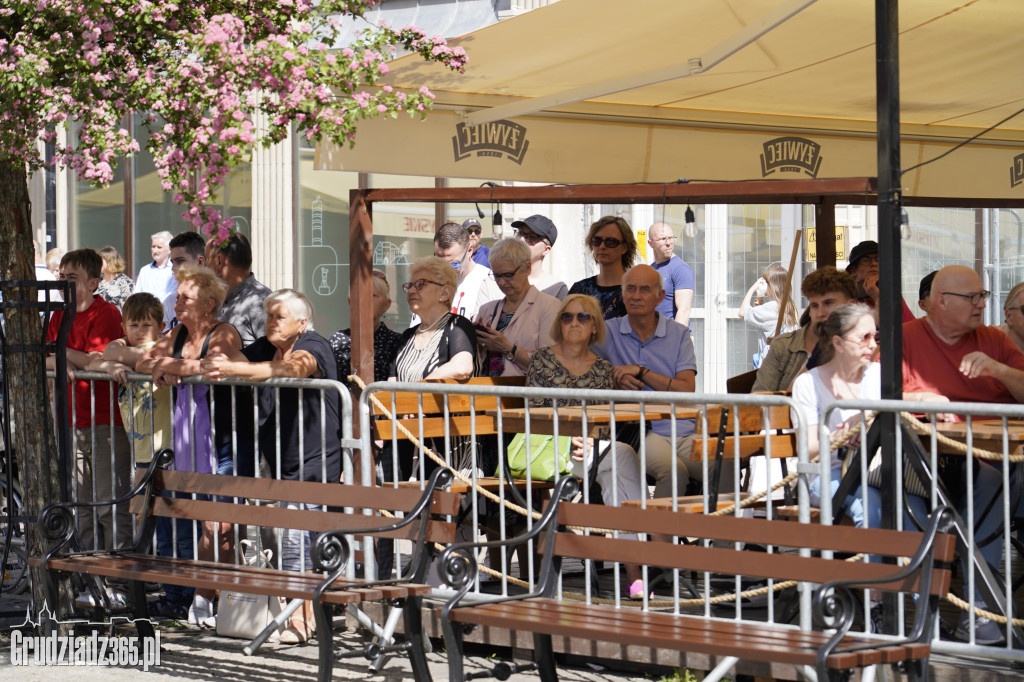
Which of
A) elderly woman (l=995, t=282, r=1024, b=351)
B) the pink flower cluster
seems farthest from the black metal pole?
elderly woman (l=995, t=282, r=1024, b=351)

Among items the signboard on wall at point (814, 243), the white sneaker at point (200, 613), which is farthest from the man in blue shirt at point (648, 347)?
the signboard on wall at point (814, 243)

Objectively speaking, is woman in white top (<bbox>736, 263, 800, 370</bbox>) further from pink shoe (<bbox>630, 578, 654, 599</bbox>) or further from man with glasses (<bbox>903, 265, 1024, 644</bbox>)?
pink shoe (<bbox>630, 578, 654, 599</bbox>)

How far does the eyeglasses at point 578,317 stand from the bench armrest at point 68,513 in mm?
2174

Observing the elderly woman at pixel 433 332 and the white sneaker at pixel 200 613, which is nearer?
the white sneaker at pixel 200 613

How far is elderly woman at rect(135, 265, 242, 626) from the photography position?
277 inches

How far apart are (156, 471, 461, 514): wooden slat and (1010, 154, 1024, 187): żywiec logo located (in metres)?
5.50

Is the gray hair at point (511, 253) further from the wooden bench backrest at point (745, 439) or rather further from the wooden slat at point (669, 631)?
the wooden slat at point (669, 631)

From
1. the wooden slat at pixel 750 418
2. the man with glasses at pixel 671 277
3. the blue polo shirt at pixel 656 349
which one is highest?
the man with glasses at pixel 671 277

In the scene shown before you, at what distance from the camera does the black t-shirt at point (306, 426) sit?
6832 mm

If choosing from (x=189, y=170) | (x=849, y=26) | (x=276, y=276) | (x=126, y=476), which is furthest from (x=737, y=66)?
(x=276, y=276)

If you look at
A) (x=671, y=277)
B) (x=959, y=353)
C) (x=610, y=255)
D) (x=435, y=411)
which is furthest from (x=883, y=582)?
(x=671, y=277)

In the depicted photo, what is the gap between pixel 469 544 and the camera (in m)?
5.02

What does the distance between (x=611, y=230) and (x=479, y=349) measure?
1.36m

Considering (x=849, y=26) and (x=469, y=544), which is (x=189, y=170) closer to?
(x=469, y=544)
